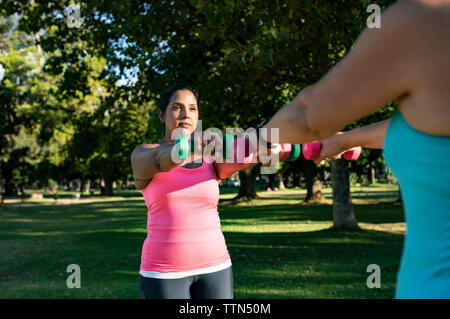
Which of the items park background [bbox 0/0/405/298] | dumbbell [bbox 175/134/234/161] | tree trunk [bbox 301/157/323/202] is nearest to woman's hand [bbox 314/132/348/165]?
dumbbell [bbox 175/134/234/161]

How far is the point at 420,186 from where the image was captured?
143 cm

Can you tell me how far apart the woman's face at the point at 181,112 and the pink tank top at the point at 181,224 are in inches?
15.1

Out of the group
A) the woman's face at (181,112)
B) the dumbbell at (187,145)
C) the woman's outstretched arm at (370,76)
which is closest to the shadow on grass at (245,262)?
the woman's face at (181,112)

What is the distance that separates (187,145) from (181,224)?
3.64 ft

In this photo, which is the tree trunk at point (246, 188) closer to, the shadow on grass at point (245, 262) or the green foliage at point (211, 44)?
the shadow on grass at point (245, 262)

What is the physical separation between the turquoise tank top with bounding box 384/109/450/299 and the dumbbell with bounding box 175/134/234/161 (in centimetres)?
93

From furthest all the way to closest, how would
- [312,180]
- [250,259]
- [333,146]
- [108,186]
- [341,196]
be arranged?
1. [108,186]
2. [312,180]
3. [341,196]
4. [250,259]
5. [333,146]

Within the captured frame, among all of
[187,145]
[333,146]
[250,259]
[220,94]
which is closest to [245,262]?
[250,259]

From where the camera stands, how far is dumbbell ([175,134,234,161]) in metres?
2.17

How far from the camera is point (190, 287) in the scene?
10.4 ft

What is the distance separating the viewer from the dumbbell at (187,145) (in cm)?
217

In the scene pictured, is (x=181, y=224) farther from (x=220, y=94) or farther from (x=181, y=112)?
(x=220, y=94)

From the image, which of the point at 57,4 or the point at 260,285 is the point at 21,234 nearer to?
the point at 57,4

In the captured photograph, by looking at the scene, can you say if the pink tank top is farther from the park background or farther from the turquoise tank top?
the park background
